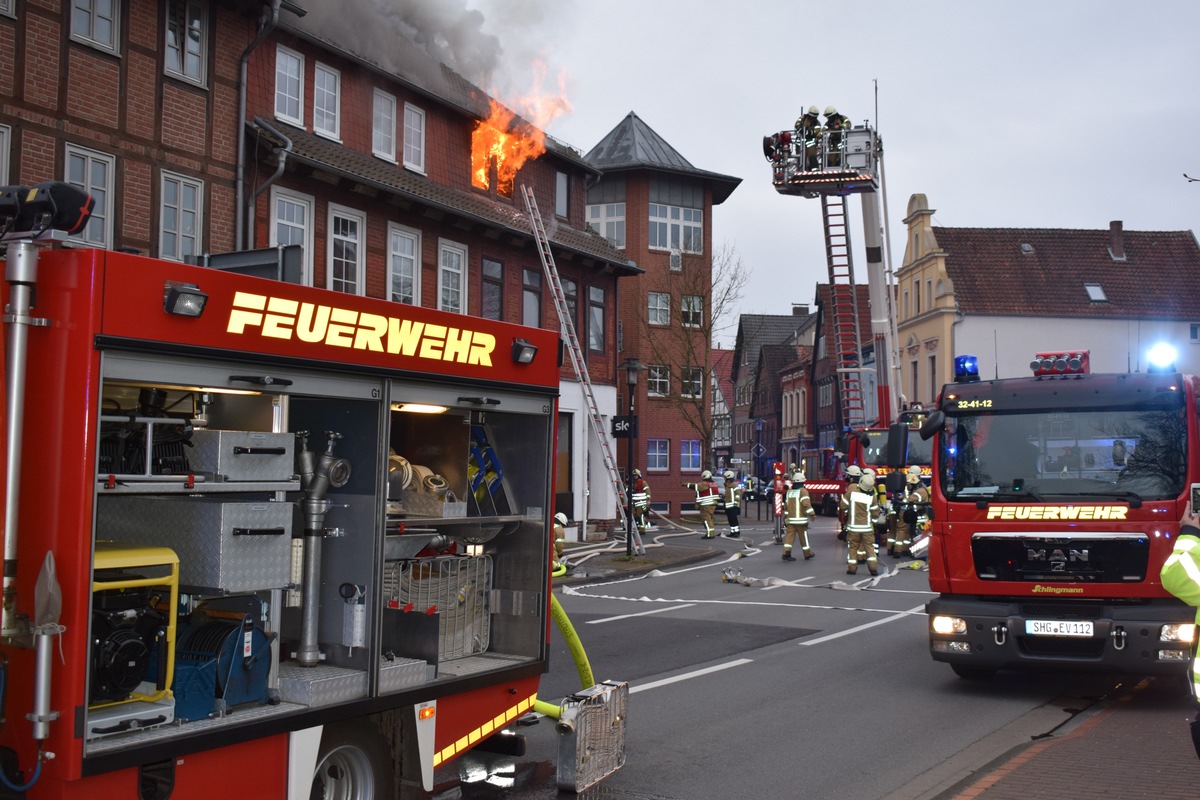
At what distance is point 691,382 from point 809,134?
51.2ft

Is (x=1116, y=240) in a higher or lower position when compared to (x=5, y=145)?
higher

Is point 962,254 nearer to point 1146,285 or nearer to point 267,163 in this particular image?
point 1146,285

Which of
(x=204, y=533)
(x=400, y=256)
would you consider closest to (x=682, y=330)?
(x=400, y=256)

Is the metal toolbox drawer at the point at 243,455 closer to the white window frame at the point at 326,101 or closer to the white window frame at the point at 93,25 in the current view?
the white window frame at the point at 93,25

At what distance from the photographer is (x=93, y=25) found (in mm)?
16062

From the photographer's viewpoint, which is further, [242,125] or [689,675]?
[242,125]

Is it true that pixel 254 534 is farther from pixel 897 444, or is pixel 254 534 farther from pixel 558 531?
pixel 897 444

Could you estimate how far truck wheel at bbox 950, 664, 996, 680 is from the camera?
973 centimetres

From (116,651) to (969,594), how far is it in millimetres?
6808

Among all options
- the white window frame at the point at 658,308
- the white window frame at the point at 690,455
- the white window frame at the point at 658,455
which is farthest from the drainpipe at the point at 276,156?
the white window frame at the point at 690,455

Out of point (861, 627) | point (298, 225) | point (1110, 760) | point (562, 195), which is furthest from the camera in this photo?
point (562, 195)

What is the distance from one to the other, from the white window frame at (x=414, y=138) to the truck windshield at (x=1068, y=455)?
1626cm

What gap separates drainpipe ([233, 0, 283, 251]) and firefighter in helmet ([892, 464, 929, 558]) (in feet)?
40.2

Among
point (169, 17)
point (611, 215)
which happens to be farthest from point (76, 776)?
point (611, 215)
